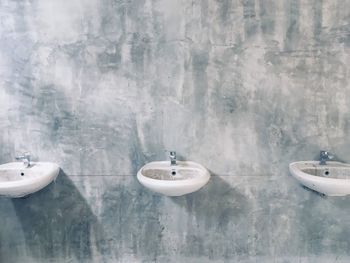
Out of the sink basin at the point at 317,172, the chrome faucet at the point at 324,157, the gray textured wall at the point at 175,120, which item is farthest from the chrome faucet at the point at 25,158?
the chrome faucet at the point at 324,157

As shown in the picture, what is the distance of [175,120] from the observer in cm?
260

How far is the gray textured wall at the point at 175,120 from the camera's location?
8.21 feet

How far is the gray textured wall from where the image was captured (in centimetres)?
250

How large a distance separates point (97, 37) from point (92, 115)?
2.12 feet

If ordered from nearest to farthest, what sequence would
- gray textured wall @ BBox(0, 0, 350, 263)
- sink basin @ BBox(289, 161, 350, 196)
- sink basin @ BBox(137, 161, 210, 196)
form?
sink basin @ BBox(289, 161, 350, 196) < sink basin @ BBox(137, 161, 210, 196) < gray textured wall @ BBox(0, 0, 350, 263)

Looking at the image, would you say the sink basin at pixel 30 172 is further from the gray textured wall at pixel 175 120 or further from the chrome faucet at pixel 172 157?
the chrome faucet at pixel 172 157

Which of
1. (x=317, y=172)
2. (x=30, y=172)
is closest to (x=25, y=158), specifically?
(x=30, y=172)

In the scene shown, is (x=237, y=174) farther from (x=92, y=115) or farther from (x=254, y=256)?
(x=92, y=115)

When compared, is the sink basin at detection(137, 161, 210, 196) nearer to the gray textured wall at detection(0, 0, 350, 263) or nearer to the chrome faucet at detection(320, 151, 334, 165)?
the gray textured wall at detection(0, 0, 350, 263)

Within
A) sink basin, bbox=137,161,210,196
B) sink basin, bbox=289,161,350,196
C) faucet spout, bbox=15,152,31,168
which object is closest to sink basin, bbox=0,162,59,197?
faucet spout, bbox=15,152,31,168

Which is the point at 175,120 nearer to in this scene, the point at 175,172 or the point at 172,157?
the point at 172,157

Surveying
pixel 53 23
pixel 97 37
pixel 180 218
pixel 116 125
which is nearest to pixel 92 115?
pixel 116 125

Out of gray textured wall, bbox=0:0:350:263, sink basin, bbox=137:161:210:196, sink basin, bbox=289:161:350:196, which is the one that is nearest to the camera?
sink basin, bbox=289:161:350:196

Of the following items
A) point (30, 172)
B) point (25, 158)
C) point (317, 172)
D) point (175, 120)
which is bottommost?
point (317, 172)
